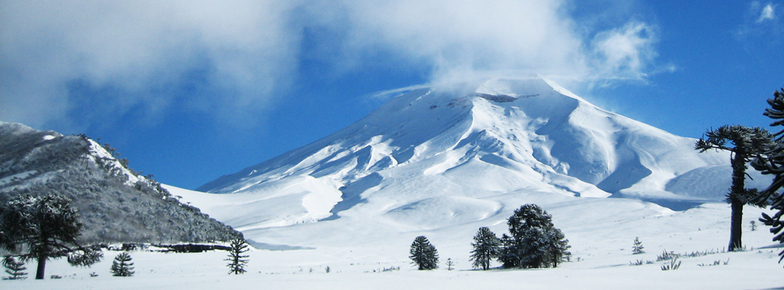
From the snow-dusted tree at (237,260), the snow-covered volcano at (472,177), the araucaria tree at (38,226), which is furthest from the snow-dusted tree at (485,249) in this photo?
the snow-covered volcano at (472,177)

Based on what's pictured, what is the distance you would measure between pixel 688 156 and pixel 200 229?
15944 centimetres

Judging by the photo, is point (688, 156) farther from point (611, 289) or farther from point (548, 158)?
point (611, 289)

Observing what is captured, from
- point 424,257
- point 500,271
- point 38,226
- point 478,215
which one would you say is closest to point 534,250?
point 500,271

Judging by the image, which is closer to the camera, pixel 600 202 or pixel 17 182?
pixel 17 182

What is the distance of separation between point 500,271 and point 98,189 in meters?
44.7

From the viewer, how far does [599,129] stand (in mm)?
197750

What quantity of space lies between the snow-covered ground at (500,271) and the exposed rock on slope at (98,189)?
22.0ft

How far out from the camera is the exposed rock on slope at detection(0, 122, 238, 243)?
4425 cm

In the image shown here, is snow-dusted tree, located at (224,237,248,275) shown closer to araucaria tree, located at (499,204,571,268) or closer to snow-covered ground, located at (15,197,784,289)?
snow-covered ground, located at (15,197,784,289)

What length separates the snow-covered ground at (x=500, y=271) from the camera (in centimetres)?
1077

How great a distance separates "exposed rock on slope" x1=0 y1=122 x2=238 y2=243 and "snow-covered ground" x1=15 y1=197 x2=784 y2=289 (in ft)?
22.0

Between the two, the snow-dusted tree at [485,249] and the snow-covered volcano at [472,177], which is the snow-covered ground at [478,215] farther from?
the snow-dusted tree at [485,249]

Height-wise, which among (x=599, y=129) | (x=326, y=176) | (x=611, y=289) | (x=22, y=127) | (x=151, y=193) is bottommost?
(x=611, y=289)

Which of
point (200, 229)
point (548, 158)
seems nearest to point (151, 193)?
point (200, 229)
